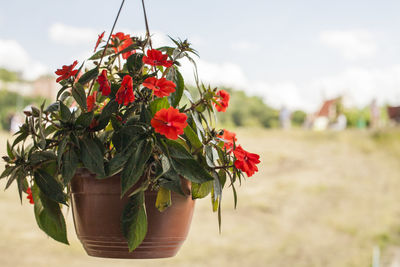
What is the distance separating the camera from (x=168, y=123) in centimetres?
83

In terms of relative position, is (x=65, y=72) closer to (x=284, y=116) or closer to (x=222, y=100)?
(x=222, y=100)

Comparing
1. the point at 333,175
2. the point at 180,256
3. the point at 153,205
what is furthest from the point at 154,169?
the point at 333,175

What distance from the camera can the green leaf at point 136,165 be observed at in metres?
0.83

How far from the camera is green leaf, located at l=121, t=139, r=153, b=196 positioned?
83 cm

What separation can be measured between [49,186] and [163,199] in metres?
0.21

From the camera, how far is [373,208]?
823 cm

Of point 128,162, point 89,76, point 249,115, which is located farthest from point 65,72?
point 249,115

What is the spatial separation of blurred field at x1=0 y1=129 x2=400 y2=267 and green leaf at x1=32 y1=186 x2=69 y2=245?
18.0 ft

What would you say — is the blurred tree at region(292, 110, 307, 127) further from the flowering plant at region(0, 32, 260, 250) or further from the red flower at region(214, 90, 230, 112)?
the flowering plant at region(0, 32, 260, 250)

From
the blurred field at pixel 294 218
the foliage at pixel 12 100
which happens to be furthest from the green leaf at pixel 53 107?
the foliage at pixel 12 100

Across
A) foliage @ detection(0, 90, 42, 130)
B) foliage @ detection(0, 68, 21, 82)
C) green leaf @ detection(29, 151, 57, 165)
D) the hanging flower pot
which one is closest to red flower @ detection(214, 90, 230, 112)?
the hanging flower pot

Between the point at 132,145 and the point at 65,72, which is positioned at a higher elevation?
the point at 65,72

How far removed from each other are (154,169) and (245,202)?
759 cm

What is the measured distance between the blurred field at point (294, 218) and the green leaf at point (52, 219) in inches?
217
